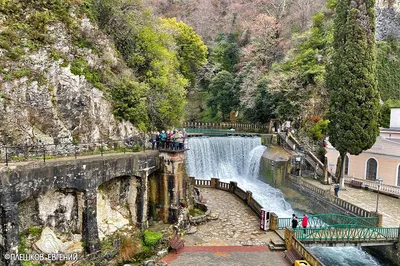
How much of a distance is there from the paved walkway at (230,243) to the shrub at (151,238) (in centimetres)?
107

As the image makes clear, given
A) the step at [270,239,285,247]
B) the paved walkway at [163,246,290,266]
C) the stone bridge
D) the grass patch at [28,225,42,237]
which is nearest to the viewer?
the stone bridge

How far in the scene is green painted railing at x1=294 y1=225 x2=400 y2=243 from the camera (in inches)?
683

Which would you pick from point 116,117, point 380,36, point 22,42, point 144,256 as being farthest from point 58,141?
point 380,36

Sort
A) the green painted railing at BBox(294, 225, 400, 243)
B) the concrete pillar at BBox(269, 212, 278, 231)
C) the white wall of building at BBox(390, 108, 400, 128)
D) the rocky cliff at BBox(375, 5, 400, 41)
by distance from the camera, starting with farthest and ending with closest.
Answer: the rocky cliff at BBox(375, 5, 400, 41) < the white wall of building at BBox(390, 108, 400, 128) < the concrete pillar at BBox(269, 212, 278, 231) < the green painted railing at BBox(294, 225, 400, 243)

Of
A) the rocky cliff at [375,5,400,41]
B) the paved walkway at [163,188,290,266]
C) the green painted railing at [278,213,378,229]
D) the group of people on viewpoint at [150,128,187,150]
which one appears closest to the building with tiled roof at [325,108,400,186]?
the green painted railing at [278,213,378,229]

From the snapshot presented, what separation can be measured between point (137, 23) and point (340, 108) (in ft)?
58.8

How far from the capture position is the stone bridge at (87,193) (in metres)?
12.0

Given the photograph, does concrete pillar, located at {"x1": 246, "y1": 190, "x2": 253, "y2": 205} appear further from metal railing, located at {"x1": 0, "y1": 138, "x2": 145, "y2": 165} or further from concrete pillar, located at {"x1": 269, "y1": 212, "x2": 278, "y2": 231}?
metal railing, located at {"x1": 0, "y1": 138, "x2": 145, "y2": 165}

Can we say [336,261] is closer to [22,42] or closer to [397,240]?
[397,240]

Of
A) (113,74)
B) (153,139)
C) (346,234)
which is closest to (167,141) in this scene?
(153,139)

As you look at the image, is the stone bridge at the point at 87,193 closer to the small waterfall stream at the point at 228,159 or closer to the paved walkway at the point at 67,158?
the paved walkway at the point at 67,158

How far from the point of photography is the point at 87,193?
47.5 ft

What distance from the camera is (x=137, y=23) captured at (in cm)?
2286

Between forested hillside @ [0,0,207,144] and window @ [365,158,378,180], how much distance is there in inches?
721
